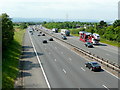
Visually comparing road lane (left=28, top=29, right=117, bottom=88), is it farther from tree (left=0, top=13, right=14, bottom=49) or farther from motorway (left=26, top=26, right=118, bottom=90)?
tree (left=0, top=13, right=14, bottom=49)

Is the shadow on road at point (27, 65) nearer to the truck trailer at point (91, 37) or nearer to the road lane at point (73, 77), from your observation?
the road lane at point (73, 77)

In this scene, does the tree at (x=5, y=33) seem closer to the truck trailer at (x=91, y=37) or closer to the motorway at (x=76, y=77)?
the motorway at (x=76, y=77)

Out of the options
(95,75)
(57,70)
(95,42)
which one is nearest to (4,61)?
(57,70)

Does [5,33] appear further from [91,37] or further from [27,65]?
[91,37]

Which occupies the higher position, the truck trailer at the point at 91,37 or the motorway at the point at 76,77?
the truck trailer at the point at 91,37

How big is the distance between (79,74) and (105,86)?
6773mm

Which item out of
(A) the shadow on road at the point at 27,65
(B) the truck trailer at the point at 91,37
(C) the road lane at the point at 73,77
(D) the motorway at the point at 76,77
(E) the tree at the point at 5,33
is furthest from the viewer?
(B) the truck trailer at the point at 91,37

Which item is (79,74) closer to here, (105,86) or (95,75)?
(95,75)

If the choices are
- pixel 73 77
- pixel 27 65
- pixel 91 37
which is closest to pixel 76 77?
pixel 73 77

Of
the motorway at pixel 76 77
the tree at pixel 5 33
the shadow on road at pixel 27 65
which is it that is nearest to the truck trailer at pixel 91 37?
the tree at pixel 5 33

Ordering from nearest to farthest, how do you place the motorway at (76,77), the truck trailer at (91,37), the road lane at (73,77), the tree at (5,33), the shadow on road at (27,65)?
the motorway at (76,77), the road lane at (73,77), the shadow on road at (27,65), the tree at (5,33), the truck trailer at (91,37)

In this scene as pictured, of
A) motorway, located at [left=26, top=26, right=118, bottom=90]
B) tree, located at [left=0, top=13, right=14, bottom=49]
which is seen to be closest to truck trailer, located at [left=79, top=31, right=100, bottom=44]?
tree, located at [left=0, top=13, right=14, bottom=49]

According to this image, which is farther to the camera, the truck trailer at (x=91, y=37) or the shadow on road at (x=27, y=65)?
the truck trailer at (x=91, y=37)

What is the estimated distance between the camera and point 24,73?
1395 inches
